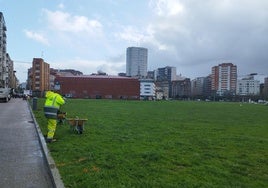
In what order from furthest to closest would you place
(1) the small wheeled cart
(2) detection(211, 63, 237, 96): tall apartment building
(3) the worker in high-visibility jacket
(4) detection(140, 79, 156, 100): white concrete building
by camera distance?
(2) detection(211, 63, 237, 96): tall apartment building → (4) detection(140, 79, 156, 100): white concrete building → (1) the small wheeled cart → (3) the worker in high-visibility jacket

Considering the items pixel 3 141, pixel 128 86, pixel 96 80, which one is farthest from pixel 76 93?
pixel 3 141

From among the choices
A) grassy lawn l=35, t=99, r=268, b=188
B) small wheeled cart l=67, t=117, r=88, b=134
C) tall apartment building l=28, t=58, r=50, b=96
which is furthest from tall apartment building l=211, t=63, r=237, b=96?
grassy lawn l=35, t=99, r=268, b=188

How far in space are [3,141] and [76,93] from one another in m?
139

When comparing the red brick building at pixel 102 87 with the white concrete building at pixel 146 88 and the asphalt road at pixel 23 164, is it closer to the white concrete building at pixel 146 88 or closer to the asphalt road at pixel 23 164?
the white concrete building at pixel 146 88

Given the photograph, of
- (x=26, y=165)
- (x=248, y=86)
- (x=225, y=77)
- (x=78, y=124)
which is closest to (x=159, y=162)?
(x=26, y=165)

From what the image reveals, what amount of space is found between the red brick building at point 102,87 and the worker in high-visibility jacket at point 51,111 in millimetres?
136443

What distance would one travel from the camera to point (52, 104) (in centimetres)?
1196

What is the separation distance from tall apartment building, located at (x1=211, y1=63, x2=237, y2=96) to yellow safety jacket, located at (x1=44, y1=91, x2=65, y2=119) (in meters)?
169

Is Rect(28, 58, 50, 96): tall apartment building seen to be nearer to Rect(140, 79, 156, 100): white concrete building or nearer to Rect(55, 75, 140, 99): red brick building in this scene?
Rect(55, 75, 140, 99): red brick building

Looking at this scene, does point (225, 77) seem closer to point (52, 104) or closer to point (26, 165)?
point (52, 104)

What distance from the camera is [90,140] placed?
1191cm

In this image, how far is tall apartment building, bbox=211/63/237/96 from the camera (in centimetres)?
17600

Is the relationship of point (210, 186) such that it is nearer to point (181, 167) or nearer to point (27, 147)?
point (181, 167)

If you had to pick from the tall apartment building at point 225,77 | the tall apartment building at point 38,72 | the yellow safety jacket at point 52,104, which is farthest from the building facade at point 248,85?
the yellow safety jacket at point 52,104
